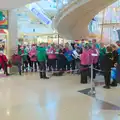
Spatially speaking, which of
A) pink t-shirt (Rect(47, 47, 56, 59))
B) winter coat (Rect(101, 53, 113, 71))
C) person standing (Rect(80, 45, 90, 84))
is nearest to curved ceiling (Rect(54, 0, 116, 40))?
pink t-shirt (Rect(47, 47, 56, 59))

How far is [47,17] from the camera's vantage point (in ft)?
60.7

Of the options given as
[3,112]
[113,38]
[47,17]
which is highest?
[47,17]

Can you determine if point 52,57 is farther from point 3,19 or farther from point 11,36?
point 3,19

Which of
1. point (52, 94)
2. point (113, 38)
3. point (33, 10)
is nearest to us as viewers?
point (52, 94)

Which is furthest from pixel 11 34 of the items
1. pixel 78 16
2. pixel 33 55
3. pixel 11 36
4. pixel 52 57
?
pixel 78 16

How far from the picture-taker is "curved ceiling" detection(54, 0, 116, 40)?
261 inches

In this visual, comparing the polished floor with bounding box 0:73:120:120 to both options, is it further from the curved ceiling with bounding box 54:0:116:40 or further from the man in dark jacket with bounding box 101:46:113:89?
the curved ceiling with bounding box 54:0:116:40

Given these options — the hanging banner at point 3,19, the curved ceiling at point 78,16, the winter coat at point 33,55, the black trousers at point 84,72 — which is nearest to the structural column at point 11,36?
the hanging banner at point 3,19

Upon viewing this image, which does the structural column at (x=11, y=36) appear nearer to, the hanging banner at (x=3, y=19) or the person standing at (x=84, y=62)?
the hanging banner at (x=3, y=19)

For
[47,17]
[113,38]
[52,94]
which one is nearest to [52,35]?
[47,17]

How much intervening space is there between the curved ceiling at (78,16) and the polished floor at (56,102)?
254 cm

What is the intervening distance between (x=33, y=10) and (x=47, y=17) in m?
1.40

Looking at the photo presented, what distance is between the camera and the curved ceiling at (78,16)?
664 centimetres

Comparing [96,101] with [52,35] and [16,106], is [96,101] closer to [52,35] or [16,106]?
[16,106]
